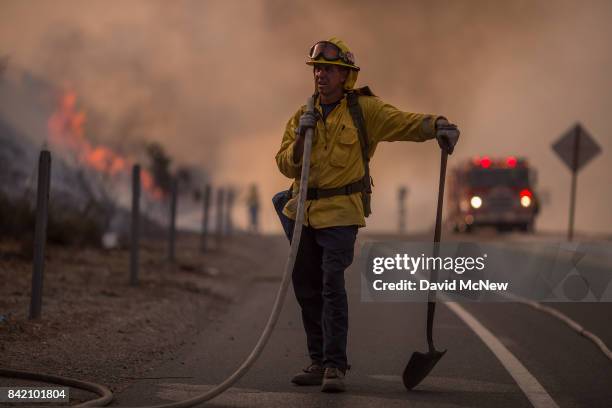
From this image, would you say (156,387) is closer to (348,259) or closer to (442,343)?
(348,259)

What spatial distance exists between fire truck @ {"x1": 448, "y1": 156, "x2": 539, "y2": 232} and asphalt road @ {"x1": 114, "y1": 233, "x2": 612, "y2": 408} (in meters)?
24.4

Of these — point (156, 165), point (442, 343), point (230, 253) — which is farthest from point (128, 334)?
point (156, 165)

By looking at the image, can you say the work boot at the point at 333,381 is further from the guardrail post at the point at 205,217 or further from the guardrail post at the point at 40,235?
the guardrail post at the point at 205,217

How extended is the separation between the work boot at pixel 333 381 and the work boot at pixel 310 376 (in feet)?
0.73

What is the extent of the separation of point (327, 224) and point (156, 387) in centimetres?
136

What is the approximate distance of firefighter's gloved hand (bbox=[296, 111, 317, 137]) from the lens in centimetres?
677

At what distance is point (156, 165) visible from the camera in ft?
119

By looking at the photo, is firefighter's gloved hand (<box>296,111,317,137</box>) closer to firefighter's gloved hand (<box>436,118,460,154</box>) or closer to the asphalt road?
firefighter's gloved hand (<box>436,118,460,154</box>)

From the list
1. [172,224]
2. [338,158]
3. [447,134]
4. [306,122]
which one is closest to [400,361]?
[338,158]

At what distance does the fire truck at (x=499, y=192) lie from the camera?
36375 mm

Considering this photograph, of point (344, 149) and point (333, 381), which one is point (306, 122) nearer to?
point (344, 149)

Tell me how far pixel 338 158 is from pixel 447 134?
2.13 feet

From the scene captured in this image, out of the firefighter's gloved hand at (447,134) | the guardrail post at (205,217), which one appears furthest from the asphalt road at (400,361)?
the guardrail post at (205,217)

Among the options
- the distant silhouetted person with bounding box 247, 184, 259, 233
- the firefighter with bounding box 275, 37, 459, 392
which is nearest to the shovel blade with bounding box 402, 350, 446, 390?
the firefighter with bounding box 275, 37, 459, 392
